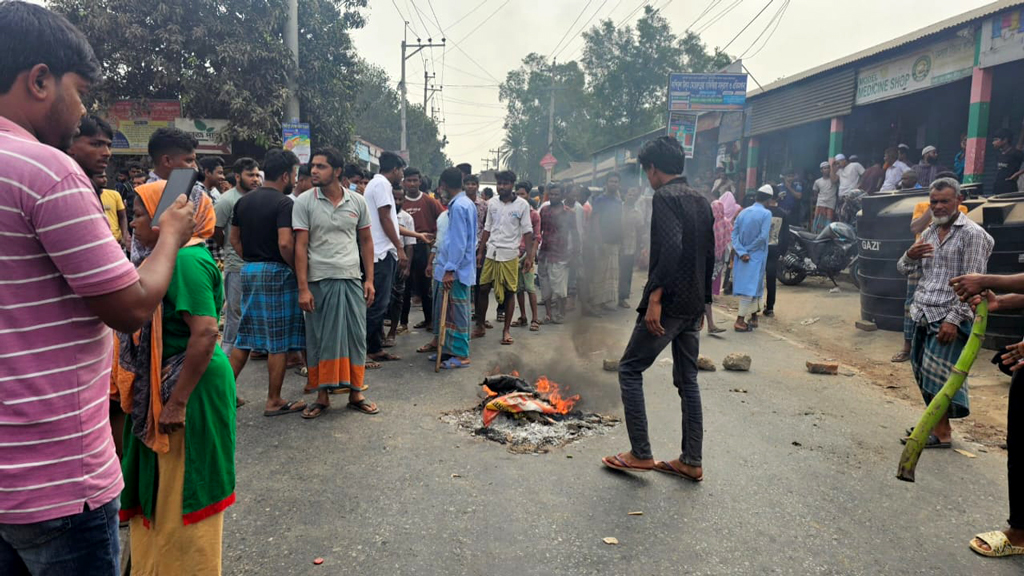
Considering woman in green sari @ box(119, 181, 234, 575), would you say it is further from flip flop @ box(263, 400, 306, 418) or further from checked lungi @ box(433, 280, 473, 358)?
checked lungi @ box(433, 280, 473, 358)

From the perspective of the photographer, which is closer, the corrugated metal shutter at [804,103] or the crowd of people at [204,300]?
the crowd of people at [204,300]

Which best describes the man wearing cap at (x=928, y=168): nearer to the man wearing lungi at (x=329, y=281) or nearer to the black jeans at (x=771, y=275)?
the black jeans at (x=771, y=275)

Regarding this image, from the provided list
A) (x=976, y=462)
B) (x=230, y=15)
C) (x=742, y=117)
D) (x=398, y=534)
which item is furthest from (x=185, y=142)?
(x=742, y=117)

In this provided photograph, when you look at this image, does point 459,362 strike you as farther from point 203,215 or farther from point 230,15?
point 230,15

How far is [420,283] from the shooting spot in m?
9.54

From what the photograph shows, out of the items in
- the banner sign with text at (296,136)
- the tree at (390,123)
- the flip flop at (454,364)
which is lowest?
the flip flop at (454,364)

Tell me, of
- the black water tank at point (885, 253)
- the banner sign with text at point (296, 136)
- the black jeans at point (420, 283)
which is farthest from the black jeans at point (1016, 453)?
the banner sign with text at point (296, 136)

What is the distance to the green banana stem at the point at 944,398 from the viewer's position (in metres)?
3.38

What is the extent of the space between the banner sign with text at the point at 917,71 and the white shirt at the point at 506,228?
8633mm

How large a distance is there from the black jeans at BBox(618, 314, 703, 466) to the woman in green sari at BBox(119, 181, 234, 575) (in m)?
2.43

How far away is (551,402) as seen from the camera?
5.18m

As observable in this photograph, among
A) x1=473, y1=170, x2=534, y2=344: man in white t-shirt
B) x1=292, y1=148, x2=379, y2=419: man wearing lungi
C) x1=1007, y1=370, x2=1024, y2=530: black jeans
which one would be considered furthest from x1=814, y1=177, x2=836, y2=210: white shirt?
x1=292, y1=148, x2=379, y2=419: man wearing lungi

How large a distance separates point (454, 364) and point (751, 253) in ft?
15.3

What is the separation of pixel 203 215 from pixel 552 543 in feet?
7.12
